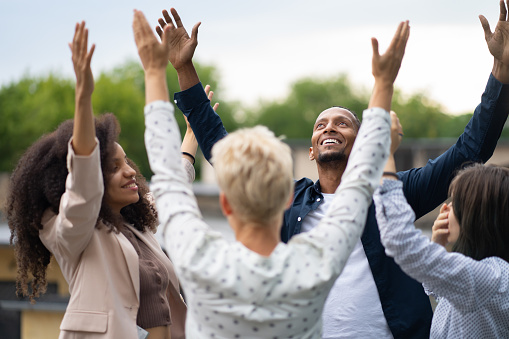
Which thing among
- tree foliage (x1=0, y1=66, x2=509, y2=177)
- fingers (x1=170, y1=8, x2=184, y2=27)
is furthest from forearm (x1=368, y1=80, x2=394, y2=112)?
tree foliage (x1=0, y1=66, x2=509, y2=177)

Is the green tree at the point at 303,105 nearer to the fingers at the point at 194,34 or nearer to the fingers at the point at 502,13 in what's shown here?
the fingers at the point at 194,34

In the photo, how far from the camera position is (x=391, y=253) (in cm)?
197

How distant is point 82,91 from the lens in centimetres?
206

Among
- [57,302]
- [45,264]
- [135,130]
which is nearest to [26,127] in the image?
[135,130]

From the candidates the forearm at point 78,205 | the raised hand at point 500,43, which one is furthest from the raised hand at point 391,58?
the forearm at point 78,205

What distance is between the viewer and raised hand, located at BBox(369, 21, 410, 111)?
194cm

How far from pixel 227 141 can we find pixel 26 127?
43.4 m

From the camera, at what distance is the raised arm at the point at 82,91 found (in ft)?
6.57

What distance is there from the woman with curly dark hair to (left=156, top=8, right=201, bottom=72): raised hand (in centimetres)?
41

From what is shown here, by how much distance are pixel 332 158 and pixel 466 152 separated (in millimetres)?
648

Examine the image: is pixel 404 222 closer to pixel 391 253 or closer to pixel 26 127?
pixel 391 253

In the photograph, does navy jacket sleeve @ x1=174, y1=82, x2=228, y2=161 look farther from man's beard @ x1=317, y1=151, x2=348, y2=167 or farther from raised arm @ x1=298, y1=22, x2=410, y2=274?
raised arm @ x1=298, y1=22, x2=410, y2=274

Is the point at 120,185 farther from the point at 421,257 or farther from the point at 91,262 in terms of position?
the point at 421,257

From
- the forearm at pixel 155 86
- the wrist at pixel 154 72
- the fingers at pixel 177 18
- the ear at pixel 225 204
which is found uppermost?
the fingers at pixel 177 18
